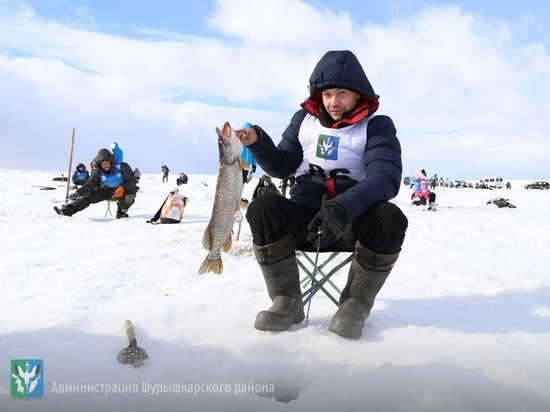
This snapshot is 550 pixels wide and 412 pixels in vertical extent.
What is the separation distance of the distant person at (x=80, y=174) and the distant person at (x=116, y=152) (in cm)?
764

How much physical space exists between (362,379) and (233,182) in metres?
1.26

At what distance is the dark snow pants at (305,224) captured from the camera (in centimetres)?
272

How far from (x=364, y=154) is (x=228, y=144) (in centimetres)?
92

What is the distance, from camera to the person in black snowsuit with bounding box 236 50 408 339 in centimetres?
272

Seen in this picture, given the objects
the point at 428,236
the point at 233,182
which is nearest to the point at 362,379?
the point at 233,182

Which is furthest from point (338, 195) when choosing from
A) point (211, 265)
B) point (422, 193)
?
point (422, 193)

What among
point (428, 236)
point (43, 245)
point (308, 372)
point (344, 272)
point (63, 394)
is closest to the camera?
point (63, 394)

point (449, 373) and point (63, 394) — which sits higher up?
point (449, 373)

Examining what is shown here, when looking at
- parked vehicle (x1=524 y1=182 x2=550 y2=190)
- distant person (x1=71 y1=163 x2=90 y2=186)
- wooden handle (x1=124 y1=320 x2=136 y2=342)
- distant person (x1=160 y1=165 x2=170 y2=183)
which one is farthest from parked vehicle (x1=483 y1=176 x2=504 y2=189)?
wooden handle (x1=124 y1=320 x2=136 y2=342)

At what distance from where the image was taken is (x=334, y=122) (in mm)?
3098

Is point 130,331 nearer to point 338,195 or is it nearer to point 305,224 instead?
point 305,224

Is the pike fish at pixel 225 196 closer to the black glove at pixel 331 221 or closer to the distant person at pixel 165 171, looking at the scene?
the black glove at pixel 331 221

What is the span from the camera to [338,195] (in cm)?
271

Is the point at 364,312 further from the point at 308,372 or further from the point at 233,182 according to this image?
the point at 233,182
